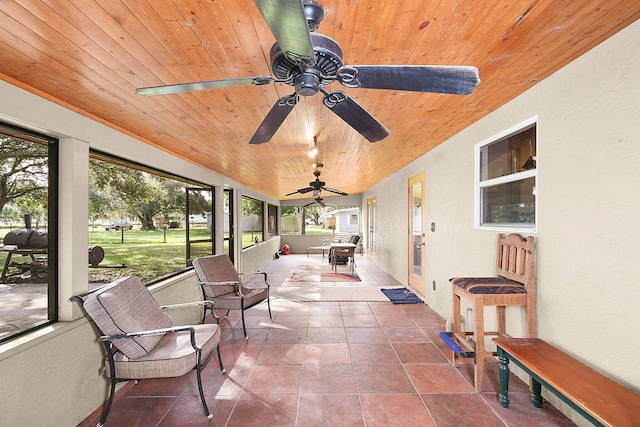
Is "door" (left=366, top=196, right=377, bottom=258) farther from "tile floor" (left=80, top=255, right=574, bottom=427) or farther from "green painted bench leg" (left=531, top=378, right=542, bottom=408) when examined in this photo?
"green painted bench leg" (left=531, top=378, right=542, bottom=408)

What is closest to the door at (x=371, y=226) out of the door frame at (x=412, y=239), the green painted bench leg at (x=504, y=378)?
the door frame at (x=412, y=239)

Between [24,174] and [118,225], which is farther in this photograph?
[118,225]

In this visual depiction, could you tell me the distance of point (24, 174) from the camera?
7.18 ft

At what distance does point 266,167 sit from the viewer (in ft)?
15.1

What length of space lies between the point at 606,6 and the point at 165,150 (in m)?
3.65

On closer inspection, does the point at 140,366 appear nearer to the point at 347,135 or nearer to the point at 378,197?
the point at 347,135

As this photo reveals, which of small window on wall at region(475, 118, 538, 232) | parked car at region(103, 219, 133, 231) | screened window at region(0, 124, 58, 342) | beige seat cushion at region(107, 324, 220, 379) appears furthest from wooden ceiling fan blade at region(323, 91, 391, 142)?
parked car at region(103, 219, 133, 231)

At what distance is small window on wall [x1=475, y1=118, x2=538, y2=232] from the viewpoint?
2.36m

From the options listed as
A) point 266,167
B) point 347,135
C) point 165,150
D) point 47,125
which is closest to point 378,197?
point 266,167

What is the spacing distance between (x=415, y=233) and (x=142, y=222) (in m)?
9.11

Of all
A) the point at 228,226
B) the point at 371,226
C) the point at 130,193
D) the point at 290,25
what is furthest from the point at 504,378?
the point at 130,193

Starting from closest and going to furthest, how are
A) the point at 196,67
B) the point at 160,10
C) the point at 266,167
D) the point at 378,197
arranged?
the point at 160,10 < the point at 196,67 < the point at 266,167 < the point at 378,197

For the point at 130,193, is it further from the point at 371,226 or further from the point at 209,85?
the point at 209,85

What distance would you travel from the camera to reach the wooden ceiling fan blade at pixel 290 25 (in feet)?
2.22
